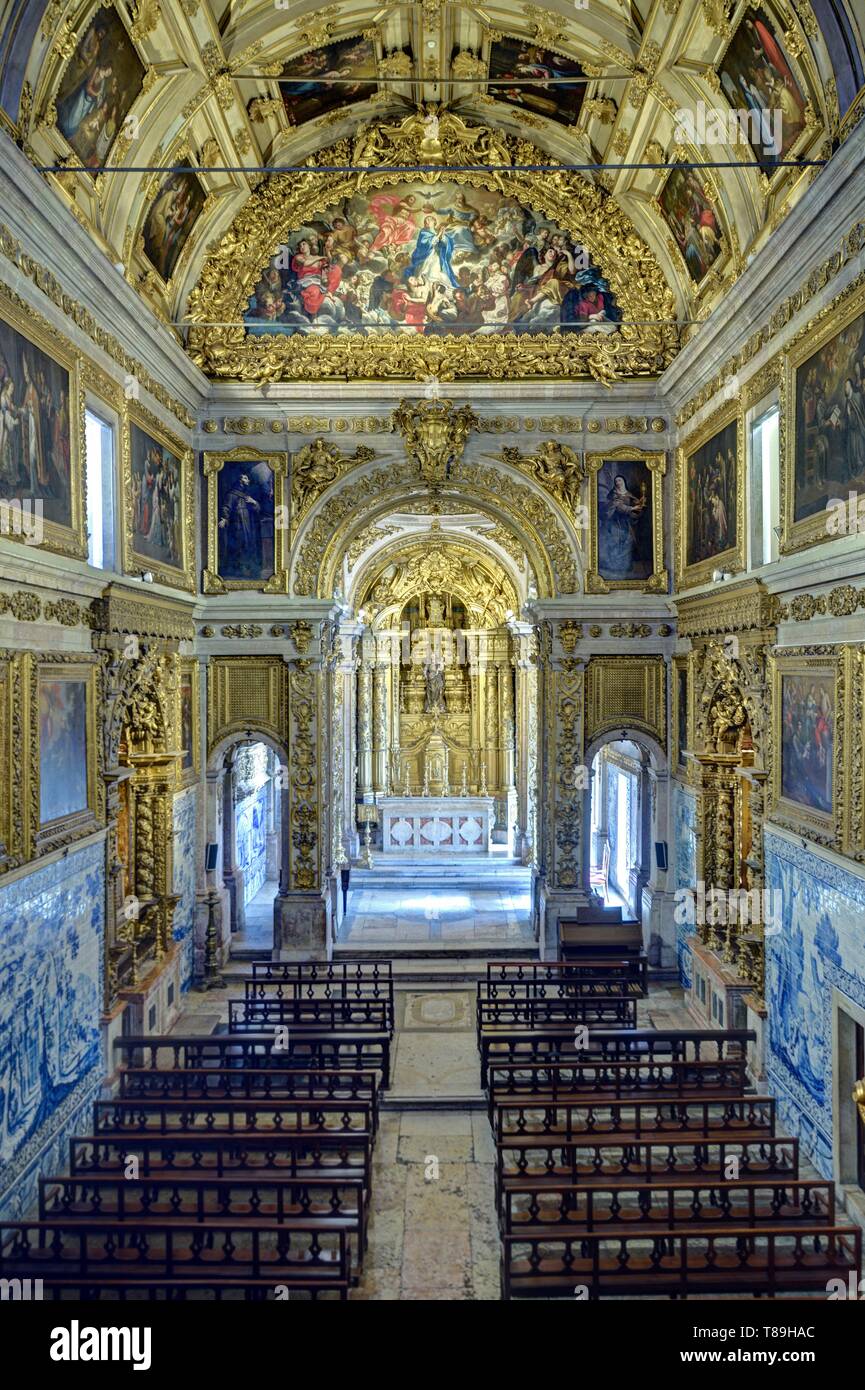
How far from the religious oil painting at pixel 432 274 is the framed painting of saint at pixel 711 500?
3.50m

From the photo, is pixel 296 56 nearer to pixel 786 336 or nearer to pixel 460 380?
pixel 460 380

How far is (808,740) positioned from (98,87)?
42.0ft

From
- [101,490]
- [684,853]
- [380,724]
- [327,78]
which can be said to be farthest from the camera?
[380,724]

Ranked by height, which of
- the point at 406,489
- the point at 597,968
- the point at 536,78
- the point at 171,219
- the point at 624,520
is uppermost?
the point at 536,78

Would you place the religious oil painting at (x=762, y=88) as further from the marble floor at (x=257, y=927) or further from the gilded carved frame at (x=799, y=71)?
the marble floor at (x=257, y=927)

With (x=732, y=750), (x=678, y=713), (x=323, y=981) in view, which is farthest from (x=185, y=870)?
(x=732, y=750)

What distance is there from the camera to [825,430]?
11.8 metres

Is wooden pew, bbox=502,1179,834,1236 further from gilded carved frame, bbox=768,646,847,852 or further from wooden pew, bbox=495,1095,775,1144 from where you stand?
gilded carved frame, bbox=768,646,847,852

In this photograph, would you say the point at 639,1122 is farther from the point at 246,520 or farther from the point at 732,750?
the point at 246,520

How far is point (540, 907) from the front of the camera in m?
20.8

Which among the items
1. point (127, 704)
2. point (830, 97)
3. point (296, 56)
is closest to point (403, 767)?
point (127, 704)

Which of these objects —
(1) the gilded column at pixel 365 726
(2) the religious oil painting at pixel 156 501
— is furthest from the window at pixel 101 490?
(1) the gilded column at pixel 365 726

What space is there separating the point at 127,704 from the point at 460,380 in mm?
9545

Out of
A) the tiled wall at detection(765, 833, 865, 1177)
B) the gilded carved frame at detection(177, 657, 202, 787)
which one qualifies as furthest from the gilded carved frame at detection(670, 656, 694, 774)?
the gilded carved frame at detection(177, 657, 202, 787)
